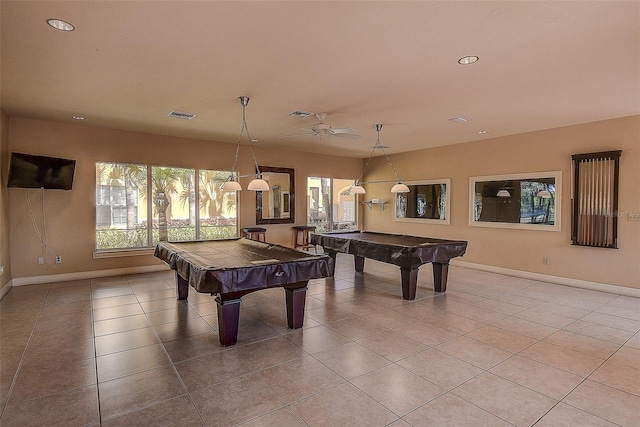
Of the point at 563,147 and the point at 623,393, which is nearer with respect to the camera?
the point at 623,393

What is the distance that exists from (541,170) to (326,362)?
548 centimetres

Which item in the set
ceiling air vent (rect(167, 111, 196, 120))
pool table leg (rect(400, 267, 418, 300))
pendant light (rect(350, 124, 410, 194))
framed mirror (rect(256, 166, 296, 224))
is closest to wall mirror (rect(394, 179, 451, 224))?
pendant light (rect(350, 124, 410, 194))

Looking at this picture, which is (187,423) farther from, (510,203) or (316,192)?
(316,192)

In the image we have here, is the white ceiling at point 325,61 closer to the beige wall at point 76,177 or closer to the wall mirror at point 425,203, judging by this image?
the beige wall at point 76,177

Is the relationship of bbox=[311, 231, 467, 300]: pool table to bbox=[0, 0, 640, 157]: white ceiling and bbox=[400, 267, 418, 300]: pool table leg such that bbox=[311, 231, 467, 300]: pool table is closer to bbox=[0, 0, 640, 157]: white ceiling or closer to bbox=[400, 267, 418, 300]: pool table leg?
bbox=[400, 267, 418, 300]: pool table leg

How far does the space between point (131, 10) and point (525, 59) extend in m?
3.36

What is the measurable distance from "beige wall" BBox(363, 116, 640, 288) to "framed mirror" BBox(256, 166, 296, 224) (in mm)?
3027

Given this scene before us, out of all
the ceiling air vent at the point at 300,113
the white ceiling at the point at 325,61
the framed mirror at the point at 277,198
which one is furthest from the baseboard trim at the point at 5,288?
the ceiling air vent at the point at 300,113

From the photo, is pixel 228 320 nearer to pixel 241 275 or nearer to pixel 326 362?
pixel 241 275

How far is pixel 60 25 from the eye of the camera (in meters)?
2.53

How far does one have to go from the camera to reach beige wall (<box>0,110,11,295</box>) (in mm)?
4875

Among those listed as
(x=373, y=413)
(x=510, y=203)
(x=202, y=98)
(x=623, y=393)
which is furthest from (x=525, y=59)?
(x=510, y=203)

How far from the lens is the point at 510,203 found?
6.50 meters

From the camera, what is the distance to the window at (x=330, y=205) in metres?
9.06
